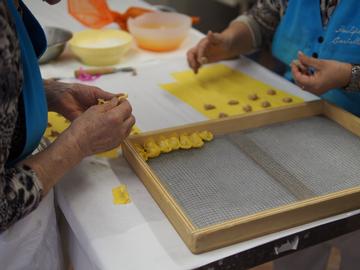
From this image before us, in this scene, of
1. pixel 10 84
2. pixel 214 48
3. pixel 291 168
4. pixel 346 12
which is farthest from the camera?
pixel 214 48

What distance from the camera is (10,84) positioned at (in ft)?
2.19

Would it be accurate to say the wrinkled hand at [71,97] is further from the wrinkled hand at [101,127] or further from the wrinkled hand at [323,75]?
the wrinkled hand at [323,75]

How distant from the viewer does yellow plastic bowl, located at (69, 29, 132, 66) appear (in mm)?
1474

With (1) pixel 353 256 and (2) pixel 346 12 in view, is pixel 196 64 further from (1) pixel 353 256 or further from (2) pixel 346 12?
(1) pixel 353 256

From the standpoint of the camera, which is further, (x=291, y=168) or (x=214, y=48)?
(x=214, y=48)

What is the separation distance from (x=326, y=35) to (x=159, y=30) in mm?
585

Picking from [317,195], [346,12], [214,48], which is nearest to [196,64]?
[214,48]

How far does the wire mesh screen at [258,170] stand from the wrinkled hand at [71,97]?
0.72ft

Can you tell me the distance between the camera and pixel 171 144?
0.98 meters

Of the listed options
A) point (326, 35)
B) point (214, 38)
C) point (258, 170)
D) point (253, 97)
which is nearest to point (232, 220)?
point (258, 170)

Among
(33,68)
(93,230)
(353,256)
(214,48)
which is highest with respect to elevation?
(33,68)

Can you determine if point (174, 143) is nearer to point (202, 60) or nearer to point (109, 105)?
point (109, 105)

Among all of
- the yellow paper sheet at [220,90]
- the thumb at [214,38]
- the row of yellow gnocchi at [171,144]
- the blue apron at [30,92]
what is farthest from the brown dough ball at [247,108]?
the blue apron at [30,92]

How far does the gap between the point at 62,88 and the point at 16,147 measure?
282 millimetres
